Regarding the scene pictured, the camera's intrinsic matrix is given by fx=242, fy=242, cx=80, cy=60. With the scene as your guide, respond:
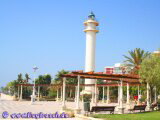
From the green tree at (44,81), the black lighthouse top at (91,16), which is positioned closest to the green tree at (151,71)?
the black lighthouse top at (91,16)

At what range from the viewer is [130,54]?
1507 inches

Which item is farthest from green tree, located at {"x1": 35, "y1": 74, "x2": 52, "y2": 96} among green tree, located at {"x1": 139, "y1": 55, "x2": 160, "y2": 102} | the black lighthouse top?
green tree, located at {"x1": 139, "y1": 55, "x2": 160, "y2": 102}

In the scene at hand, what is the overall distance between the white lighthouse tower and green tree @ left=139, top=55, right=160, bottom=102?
77.1ft

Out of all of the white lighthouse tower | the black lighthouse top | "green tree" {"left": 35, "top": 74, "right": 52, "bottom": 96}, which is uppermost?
the black lighthouse top

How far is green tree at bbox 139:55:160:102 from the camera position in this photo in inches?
798

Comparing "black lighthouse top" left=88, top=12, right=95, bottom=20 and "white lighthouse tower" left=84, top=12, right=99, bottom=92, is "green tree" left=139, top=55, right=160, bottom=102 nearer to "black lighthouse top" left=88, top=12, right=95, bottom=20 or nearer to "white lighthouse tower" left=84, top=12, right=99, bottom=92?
"white lighthouse tower" left=84, top=12, right=99, bottom=92

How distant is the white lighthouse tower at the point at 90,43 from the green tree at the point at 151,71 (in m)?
23.5

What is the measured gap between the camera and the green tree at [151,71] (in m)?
20.3

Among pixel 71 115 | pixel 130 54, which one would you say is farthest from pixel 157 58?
pixel 130 54

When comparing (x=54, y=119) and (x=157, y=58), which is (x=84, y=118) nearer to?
(x=54, y=119)

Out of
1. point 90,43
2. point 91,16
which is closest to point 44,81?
point 90,43

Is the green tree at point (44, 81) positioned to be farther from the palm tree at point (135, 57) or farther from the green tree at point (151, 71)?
the green tree at point (151, 71)

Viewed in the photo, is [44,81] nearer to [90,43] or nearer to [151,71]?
[90,43]

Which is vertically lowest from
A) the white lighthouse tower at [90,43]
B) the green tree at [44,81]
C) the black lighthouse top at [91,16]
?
the green tree at [44,81]
